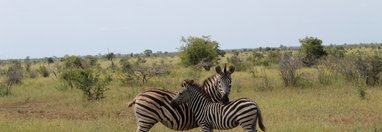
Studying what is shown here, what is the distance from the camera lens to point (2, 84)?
21172mm

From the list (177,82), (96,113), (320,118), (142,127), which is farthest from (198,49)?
(142,127)

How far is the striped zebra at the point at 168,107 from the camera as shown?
23.2 feet

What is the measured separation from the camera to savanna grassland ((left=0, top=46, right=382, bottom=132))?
10.9 metres

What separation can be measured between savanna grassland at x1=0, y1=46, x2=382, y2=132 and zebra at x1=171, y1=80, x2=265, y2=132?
10.5ft

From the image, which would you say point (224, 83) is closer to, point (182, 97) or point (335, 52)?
point (182, 97)

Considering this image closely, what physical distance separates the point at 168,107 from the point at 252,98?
9453 millimetres

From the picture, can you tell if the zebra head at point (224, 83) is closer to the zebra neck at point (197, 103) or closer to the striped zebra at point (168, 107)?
the striped zebra at point (168, 107)

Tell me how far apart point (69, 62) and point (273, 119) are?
24.1m

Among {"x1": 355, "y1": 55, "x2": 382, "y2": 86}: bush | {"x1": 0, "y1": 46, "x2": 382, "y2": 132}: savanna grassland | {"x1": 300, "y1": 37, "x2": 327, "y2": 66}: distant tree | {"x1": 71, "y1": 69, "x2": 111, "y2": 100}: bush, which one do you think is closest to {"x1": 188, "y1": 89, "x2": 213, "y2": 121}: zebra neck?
{"x1": 0, "y1": 46, "x2": 382, "y2": 132}: savanna grassland

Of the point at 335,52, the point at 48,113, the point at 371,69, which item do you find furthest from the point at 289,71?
the point at 335,52

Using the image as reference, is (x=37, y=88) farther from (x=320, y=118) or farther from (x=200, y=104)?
(x=200, y=104)

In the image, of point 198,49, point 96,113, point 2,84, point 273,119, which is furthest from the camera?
point 198,49

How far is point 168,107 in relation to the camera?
712 cm

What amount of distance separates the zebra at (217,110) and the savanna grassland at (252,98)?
10.5 feet
